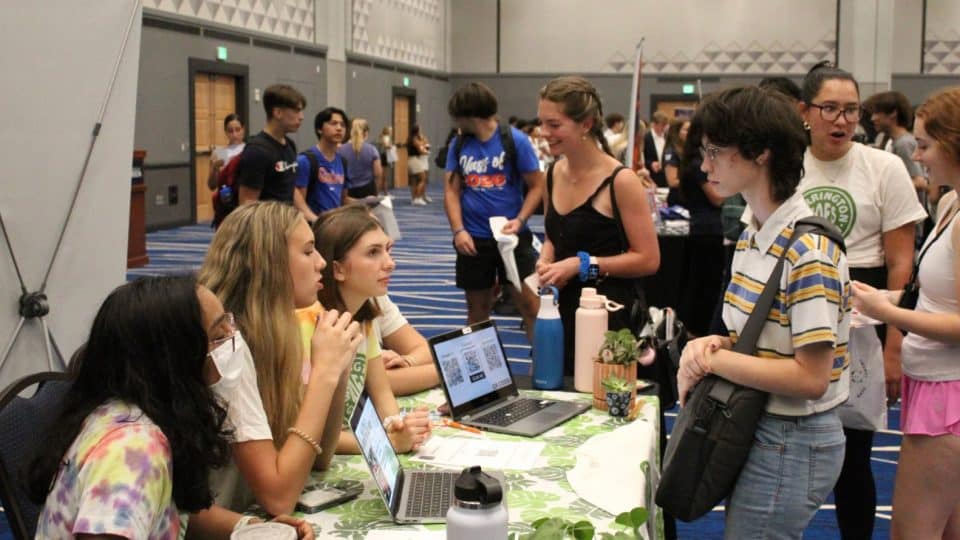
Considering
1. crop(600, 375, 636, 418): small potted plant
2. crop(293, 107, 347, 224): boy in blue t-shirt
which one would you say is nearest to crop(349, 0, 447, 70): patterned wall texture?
crop(293, 107, 347, 224): boy in blue t-shirt

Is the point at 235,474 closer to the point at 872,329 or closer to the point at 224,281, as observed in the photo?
the point at 224,281

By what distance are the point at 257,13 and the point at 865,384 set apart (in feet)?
43.3

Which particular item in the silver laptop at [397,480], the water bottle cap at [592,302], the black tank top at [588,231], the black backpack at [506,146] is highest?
the black backpack at [506,146]

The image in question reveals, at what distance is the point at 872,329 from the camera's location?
2648 millimetres

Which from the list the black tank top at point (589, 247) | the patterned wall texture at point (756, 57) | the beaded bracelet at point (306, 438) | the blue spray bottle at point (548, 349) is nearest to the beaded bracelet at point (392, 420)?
the beaded bracelet at point (306, 438)

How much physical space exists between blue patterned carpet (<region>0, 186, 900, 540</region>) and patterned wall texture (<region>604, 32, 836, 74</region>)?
8.42 m

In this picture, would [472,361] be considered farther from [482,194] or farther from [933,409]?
[482,194]

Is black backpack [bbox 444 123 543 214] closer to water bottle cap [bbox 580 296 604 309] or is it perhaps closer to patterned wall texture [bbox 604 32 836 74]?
water bottle cap [bbox 580 296 604 309]

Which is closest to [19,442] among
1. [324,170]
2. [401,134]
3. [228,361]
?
[228,361]

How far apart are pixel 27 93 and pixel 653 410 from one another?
8.03ft

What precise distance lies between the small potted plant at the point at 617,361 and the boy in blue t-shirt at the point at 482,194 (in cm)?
231

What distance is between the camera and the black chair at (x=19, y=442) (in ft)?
5.89

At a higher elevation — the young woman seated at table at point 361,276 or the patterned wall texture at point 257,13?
the patterned wall texture at point 257,13

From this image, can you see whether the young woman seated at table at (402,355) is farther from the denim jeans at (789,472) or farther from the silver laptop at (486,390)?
the denim jeans at (789,472)
